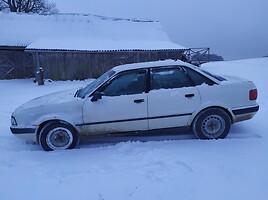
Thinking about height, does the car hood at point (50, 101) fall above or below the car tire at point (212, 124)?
above

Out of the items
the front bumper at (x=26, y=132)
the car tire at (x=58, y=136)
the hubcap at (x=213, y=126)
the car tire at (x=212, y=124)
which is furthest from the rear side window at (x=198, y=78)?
the front bumper at (x=26, y=132)

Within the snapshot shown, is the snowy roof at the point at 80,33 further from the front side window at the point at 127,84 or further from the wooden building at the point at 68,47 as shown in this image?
the front side window at the point at 127,84

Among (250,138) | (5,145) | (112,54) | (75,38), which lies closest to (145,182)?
(250,138)

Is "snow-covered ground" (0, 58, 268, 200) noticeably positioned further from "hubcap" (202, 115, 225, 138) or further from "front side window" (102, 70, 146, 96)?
"front side window" (102, 70, 146, 96)

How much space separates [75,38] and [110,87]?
1609cm

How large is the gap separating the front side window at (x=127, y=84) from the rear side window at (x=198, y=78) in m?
0.91

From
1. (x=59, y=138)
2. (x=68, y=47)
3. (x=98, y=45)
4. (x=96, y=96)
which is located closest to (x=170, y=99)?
(x=96, y=96)

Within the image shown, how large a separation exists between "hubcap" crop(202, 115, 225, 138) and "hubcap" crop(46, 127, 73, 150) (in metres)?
2.62

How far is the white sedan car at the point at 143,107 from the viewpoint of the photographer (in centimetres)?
474

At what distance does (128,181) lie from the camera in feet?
11.9

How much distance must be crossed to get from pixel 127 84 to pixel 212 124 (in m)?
1.84

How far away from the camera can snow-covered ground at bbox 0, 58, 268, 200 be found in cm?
336

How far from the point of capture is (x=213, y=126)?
4.96 metres

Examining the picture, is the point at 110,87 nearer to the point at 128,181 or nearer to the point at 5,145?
the point at 128,181
